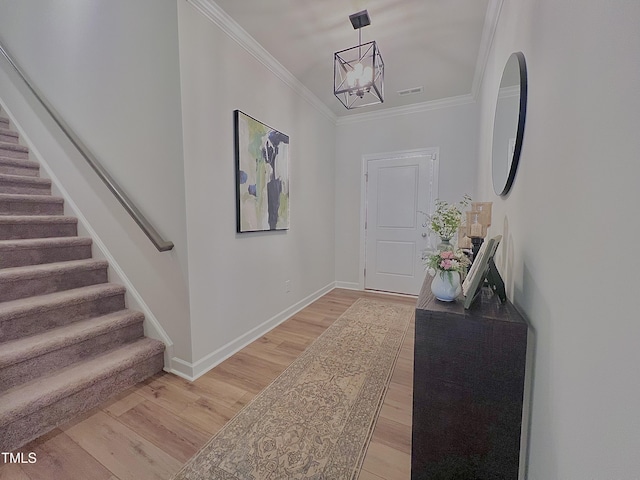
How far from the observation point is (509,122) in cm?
145

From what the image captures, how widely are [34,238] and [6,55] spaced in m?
1.96

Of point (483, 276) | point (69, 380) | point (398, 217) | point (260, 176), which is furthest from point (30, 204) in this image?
point (398, 217)

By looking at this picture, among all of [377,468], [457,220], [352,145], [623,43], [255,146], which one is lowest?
[377,468]

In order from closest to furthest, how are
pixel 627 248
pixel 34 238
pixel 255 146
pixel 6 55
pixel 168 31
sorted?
pixel 627 248 → pixel 168 31 → pixel 34 238 → pixel 255 146 → pixel 6 55

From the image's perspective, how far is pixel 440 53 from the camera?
2.54m

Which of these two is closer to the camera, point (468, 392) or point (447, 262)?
point (468, 392)

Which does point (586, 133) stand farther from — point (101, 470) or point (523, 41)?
point (101, 470)

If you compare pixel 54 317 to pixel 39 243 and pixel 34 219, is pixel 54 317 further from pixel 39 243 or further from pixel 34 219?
pixel 34 219

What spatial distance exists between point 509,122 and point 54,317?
3065 millimetres

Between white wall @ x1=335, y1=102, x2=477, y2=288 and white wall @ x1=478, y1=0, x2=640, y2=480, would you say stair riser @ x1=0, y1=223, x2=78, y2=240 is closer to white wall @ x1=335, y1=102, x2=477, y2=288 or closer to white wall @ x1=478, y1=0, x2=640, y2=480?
white wall @ x1=335, y1=102, x2=477, y2=288

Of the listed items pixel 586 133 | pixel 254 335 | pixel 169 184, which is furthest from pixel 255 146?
pixel 586 133

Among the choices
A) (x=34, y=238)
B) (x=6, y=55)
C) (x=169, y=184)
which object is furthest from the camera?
(x=6, y=55)

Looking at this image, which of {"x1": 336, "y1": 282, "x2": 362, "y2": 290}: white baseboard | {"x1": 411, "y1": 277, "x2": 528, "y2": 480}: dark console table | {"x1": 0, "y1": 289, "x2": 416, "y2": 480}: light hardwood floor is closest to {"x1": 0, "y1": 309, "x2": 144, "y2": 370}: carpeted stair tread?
{"x1": 0, "y1": 289, "x2": 416, "y2": 480}: light hardwood floor

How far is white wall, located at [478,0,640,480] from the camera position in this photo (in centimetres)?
51
